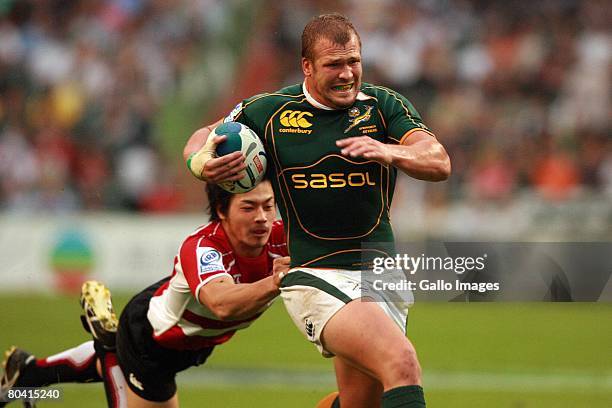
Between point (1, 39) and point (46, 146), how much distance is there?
9.20 feet

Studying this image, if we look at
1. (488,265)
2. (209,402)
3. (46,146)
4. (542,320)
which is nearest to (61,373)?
(209,402)

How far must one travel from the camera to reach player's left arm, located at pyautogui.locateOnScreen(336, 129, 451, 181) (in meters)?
4.86

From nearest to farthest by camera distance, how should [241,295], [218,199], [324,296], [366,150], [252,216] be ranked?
[366,150]
[324,296]
[241,295]
[252,216]
[218,199]

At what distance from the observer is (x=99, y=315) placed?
7219 mm

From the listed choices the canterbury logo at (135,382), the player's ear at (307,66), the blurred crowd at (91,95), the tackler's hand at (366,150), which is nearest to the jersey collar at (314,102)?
the player's ear at (307,66)

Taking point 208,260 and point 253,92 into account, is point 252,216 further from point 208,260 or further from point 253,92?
point 253,92

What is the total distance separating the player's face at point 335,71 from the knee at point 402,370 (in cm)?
142

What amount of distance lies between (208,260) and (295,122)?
105 centimetres

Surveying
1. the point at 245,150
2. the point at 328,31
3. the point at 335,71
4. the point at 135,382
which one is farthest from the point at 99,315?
the point at 328,31

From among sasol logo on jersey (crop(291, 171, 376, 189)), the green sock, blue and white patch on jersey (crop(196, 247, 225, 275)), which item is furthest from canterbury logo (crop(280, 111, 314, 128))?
the green sock

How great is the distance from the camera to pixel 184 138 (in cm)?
1827

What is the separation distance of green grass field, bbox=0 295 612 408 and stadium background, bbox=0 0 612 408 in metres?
0.06

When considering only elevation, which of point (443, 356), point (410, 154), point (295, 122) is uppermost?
point (295, 122)

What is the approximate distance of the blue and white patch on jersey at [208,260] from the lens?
6.09 m
